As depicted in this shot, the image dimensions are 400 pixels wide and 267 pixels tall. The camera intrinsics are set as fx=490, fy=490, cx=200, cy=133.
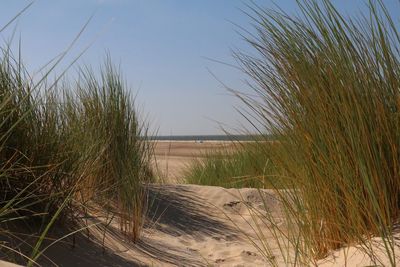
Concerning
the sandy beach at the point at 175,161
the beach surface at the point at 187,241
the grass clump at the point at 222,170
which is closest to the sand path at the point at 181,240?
the beach surface at the point at 187,241

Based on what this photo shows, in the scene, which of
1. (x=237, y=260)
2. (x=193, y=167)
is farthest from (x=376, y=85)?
(x=193, y=167)

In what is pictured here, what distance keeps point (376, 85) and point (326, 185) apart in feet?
1.42

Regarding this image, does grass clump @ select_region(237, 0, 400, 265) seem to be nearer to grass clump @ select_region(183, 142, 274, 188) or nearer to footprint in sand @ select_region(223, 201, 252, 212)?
footprint in sand @ select_region(223, 201, 252, 212)

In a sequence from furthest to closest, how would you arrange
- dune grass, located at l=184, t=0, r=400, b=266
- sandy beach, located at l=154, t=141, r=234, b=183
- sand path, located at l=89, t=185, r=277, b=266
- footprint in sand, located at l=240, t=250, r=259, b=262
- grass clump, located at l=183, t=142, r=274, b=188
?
sandy beach, located at l=154, t=141, r=234, b=183
grass clump, located at l=183, t=142, r=274, b=188
footprint in sand, located at l=240, t=250, r=259, b=262
sand path, located at l=89, t=185, r=277, b=266
dune grass, located at l=184, t=0, r=400, b=266

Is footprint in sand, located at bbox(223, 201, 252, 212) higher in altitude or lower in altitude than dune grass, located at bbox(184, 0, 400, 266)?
lower

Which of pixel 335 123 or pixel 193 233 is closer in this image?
pixel 335 123

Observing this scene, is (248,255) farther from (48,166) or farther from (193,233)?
(48,166)

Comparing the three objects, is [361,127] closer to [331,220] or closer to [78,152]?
[331,220]

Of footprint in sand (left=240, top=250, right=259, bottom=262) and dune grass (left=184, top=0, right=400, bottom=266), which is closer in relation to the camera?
Result: dune grass (left=184, top=0, right=400, bottom=266)

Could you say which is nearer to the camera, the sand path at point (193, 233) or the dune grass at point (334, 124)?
the dune grass at point (334, 124)

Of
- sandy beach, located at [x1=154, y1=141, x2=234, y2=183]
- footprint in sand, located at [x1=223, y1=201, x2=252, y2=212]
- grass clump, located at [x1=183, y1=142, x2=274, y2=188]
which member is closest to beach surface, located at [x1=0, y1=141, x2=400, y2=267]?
footprint in sand, located at [x1=223, y1=201, x2=252, y2=212]

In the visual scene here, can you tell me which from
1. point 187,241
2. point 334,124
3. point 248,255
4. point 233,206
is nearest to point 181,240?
point 187,241

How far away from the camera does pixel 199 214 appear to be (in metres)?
4.29

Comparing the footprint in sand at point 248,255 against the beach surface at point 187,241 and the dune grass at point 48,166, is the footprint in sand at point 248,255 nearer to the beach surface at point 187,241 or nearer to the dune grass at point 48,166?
the beach surface at point 187,241
